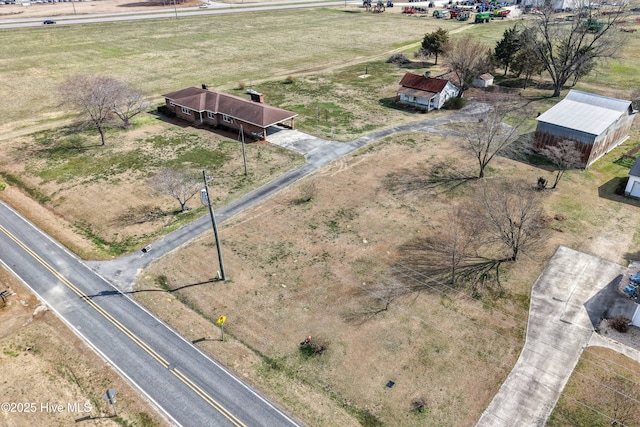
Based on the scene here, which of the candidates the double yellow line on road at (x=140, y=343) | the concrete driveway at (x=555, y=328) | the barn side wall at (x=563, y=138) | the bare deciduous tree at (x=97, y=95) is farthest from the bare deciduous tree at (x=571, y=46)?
the double yellow line on road at (x=140, y=343)

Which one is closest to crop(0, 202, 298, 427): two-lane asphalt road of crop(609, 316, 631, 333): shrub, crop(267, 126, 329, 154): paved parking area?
crop(609, 316, 631, 333): shrub

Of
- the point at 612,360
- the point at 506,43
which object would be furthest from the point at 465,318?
the point at 506,43

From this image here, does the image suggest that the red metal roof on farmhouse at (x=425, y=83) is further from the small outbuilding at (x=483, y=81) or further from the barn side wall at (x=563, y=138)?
the barn side wall at (x=563, y=138)

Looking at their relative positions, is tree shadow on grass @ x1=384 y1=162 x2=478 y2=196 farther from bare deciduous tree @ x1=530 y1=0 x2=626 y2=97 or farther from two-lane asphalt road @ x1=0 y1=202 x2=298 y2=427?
bare deciduous tree @ x1=530 y1=0 x2=626 y2=97

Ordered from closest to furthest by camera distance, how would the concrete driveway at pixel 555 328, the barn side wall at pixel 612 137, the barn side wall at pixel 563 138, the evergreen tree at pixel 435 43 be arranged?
1. the concrete driveway at pixel 555 328
2. the barn side wall at pixel 563 138
3. the barn side wall at pixel 612 137
4. the evergreen tree at pixel 435 43

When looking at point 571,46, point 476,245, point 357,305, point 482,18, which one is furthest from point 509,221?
point 482,18

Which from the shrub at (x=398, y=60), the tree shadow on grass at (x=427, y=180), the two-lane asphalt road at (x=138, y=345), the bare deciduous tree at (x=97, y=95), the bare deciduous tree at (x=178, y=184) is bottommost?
the two-lane asphalt road at (x=138, y=345)
